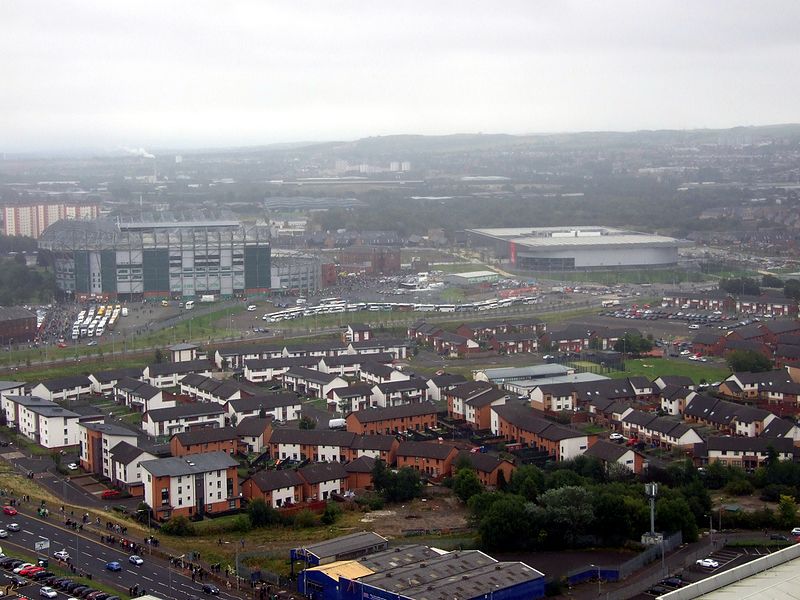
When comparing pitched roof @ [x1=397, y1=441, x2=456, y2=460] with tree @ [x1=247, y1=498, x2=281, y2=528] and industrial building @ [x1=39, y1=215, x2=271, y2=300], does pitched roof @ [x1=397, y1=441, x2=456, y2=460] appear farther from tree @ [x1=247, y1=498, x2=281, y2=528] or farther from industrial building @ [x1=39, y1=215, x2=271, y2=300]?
industrial building @ [x1=39, y1=215, x2=271, y2=300]

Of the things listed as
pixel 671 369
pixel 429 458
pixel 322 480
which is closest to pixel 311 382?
pixel 429 458

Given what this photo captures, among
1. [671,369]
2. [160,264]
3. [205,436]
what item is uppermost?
[160,264]

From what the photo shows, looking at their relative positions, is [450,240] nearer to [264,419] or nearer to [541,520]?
[264,419]

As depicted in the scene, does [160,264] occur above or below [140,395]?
above

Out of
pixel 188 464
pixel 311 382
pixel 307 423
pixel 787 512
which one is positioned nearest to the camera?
pixel 787 512

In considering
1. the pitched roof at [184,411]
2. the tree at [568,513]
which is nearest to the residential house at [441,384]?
the pitched roof at [184,411]

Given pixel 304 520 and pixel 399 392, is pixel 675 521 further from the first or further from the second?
pixel 399 392

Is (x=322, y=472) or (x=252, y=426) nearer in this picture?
(x=322, y=472)
